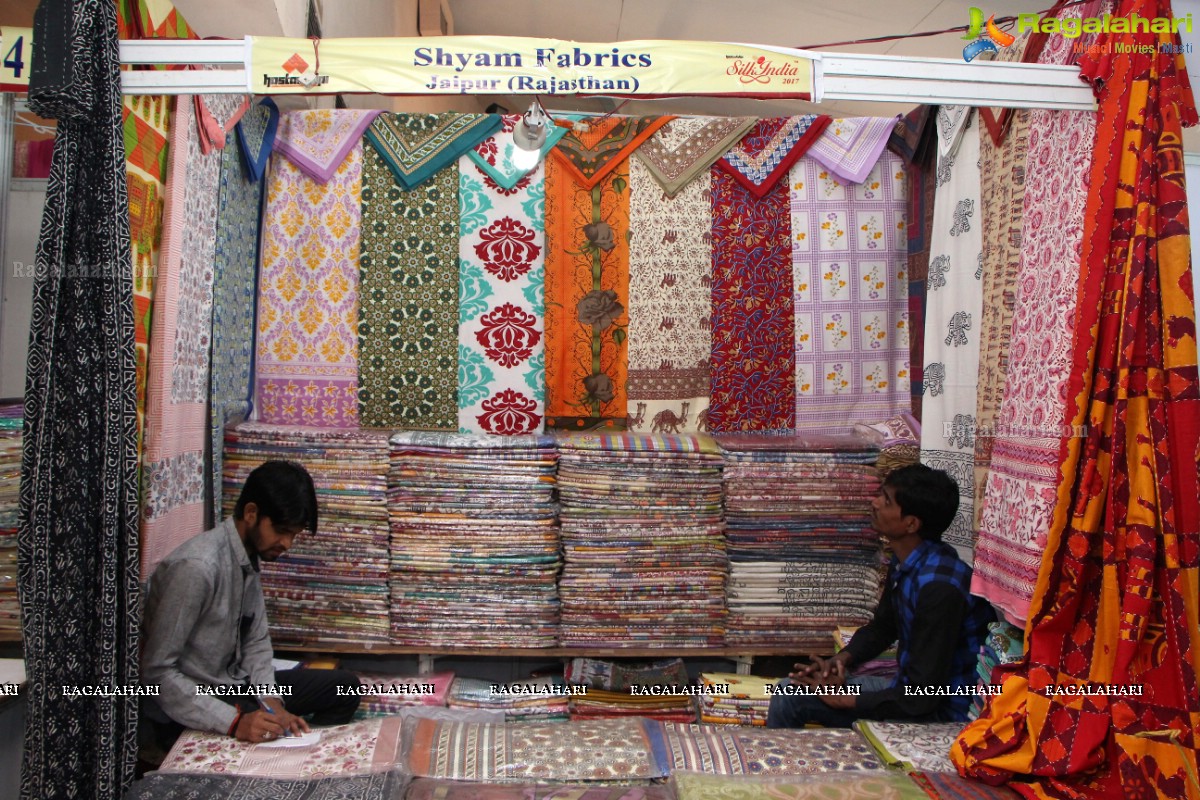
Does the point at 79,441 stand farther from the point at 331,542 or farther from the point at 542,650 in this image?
the point at 542,650

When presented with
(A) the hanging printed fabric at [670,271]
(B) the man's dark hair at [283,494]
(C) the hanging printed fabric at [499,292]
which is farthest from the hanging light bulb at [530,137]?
(B) the man's dark hair at [283,494]

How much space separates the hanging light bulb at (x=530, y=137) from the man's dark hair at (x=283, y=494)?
1334 millimetres

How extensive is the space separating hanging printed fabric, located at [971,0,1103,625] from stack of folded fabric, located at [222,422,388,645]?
208cm

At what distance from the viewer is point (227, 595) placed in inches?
91.3

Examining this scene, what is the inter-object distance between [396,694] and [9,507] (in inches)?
55.3

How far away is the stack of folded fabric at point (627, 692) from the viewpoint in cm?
316

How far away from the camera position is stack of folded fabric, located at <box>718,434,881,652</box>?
327 centimetres

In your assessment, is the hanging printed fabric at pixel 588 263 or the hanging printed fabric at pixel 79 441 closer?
the hanging printed fabric at pixel 79 441

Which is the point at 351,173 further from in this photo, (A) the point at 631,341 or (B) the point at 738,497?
(B) the point at 738,497

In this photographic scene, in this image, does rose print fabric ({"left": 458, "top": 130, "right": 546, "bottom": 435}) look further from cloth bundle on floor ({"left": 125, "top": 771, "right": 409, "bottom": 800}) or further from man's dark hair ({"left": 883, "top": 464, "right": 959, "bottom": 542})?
cloth bundle on floor ({"left": 125, "top": 771, "right": 409, "bottom": 800})

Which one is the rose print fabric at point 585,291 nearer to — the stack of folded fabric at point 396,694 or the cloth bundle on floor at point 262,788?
the stack of folded fabric at point 396,694

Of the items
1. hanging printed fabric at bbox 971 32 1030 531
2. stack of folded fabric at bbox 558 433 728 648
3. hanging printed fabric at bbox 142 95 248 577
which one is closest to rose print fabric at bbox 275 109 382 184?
hanging printed fabric at bbox 142 95 248 577

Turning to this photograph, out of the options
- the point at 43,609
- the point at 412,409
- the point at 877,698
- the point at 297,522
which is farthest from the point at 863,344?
the point at 43,609

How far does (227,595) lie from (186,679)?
0.77 ft
